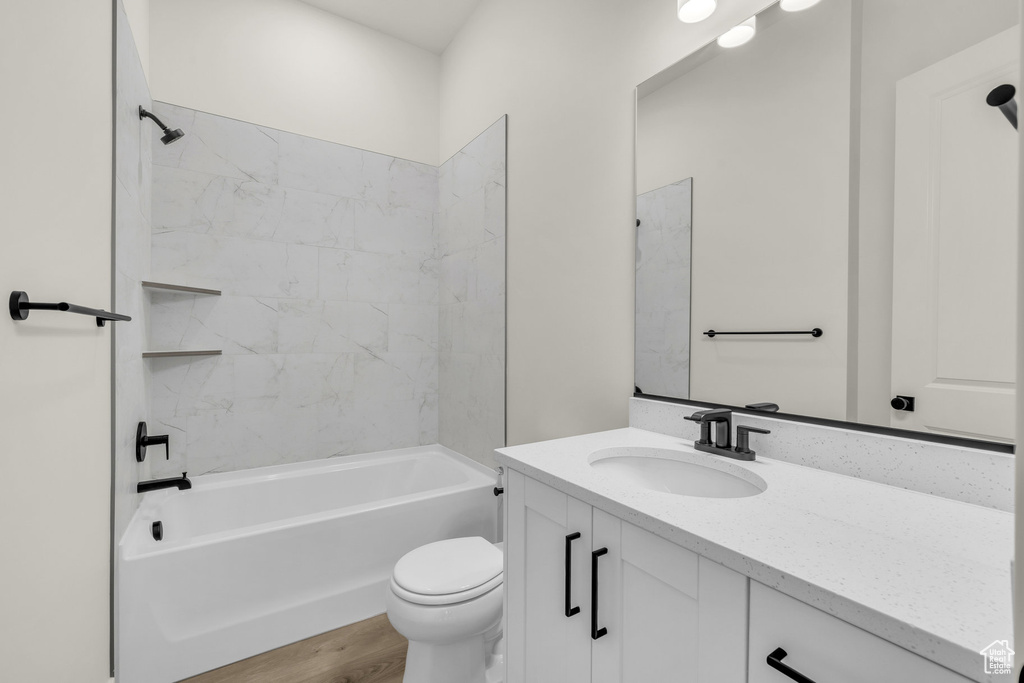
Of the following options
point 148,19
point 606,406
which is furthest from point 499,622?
point 148,19

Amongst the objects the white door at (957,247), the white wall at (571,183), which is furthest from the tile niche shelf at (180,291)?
the white door at (957,247)

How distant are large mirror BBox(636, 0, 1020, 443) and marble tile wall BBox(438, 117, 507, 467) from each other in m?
0.94

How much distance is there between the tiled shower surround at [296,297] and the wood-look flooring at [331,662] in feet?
2.99

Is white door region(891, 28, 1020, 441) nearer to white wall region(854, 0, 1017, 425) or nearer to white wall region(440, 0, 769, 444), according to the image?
white wall region(854, 0, 1017, 425)

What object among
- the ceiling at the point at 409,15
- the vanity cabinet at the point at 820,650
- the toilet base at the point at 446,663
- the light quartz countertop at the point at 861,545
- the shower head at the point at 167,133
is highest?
the ceiling at the point at 409,15

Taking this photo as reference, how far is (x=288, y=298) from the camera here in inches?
94.0

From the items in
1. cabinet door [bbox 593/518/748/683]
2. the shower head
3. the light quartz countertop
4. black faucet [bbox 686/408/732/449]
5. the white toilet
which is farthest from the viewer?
the shower head

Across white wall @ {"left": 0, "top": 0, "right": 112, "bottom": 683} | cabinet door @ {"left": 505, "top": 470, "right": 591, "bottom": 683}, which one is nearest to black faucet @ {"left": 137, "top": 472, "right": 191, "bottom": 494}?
white wall @ {"left": 0, "top": 0, "right": 112, "bottom": 683}

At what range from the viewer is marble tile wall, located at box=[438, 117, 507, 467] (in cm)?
224

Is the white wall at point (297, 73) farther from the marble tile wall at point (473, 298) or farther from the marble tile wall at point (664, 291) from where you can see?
the marble tile wall at point (664, 291)

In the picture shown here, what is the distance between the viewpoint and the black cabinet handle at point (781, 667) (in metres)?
0.53

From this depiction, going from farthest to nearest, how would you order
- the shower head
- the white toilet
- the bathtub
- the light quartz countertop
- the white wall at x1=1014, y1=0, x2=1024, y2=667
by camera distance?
the shower head < the bathtub < the white toilet < the light quartz countertop < the white wall at x1=1014, y1=0, x2=1024, y2=667

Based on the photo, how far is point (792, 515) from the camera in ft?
2.46

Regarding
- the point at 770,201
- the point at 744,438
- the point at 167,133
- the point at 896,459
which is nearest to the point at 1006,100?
the point at 770,201
